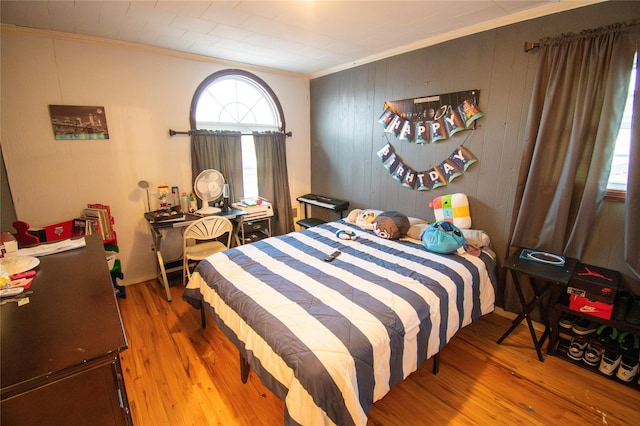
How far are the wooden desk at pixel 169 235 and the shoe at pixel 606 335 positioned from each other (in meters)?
3.13

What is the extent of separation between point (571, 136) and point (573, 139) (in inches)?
1.3

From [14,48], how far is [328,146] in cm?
309

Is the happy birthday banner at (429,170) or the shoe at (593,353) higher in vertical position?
the happy birthday banner at (429,170)

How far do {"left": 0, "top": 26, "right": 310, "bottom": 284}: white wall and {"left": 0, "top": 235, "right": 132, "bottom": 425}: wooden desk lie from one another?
189cm

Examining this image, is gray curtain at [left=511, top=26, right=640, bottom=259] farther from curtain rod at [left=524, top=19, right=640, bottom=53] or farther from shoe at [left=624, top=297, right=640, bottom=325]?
shoe at [left=624, top=297, right=640, bottom=325]

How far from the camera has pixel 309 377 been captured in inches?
46.9

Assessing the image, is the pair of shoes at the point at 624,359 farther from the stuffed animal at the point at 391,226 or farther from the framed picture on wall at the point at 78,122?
the framed picture on wall at the point at 78,122

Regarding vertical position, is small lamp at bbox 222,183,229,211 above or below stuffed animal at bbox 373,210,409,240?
above

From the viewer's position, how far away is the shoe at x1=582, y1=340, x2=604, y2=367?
1911 millimetres

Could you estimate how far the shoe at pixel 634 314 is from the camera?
5.60 ft

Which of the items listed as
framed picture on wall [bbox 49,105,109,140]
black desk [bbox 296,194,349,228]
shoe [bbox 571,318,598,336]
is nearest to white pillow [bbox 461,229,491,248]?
shoe [bbox 571,318,598,336]

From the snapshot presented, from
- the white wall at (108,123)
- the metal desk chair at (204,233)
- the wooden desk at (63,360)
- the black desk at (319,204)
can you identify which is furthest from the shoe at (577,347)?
the white wall at (108,123)

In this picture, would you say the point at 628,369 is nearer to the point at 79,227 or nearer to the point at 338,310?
the point at 338,310

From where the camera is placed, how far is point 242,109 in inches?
144
